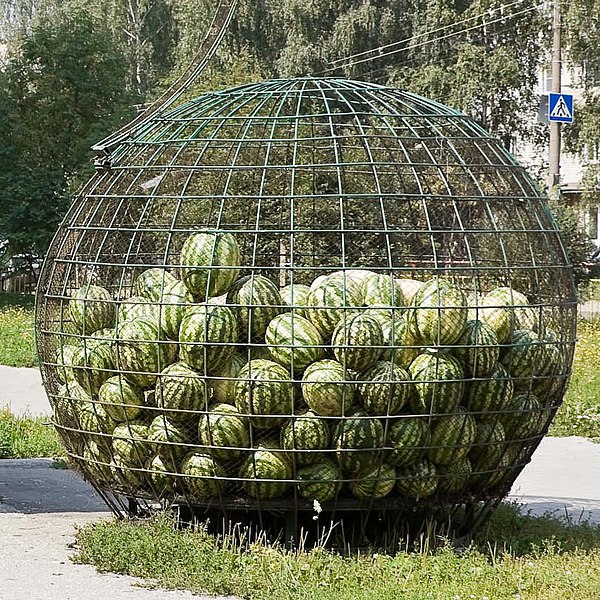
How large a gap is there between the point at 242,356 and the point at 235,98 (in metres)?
1.61

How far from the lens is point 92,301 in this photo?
20.6 feet

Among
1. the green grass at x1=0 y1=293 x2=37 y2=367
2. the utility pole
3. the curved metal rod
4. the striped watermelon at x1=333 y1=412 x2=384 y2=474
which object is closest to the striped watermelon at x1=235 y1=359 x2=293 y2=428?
the striped watermelon at x1=333 y1=412 x2=384 y2=474

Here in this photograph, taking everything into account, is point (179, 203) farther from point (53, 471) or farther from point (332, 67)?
point (332, 67)

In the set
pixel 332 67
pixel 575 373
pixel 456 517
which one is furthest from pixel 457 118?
pixel 332 67

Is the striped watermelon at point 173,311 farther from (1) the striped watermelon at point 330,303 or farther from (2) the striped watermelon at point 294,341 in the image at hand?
(1) the striped watermelon at point 330,303

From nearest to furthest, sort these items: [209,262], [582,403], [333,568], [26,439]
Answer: [333,568] < [209,262] < [26,439] < [582,403]

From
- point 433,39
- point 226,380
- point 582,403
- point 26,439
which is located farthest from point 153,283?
point 433,39

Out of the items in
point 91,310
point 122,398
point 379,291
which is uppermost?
point 379,291

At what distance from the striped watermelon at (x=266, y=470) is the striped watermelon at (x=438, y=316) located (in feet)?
3.00

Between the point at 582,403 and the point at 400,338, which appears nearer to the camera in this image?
the point at 400,338

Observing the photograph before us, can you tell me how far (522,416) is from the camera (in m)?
6.18

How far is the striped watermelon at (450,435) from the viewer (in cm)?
591

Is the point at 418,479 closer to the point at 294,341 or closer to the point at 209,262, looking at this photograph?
the point at 294,341

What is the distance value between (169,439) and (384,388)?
1116mm
